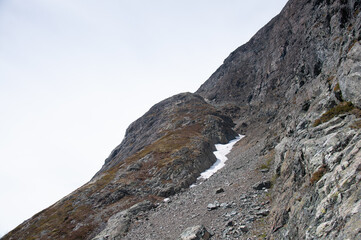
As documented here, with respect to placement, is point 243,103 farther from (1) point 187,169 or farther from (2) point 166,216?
(2) point 166,216

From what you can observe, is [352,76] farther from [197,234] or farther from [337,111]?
[197,234]

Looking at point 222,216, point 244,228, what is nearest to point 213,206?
point 222,216

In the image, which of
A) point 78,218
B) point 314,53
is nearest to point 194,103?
point 314,53

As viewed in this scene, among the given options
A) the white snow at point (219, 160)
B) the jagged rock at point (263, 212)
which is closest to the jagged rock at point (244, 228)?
the jagged rock at point (263, 212)

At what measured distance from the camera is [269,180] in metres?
28.3

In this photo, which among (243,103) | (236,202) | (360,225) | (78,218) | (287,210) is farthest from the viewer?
(243,103)

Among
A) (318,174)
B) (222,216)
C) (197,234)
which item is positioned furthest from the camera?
(222,216)

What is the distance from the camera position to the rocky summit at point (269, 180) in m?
12.6

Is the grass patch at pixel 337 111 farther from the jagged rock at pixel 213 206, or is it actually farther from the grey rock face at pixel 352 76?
the jagged rock at pixel 213 206

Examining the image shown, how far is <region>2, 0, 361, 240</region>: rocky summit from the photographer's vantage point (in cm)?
1262

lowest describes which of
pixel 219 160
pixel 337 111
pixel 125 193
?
pixel 219 160

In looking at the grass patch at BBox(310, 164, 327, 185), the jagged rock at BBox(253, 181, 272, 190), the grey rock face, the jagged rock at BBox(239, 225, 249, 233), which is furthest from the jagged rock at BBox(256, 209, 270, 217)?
the grey rock face

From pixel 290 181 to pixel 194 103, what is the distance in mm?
137126

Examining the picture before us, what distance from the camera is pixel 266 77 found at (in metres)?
147
